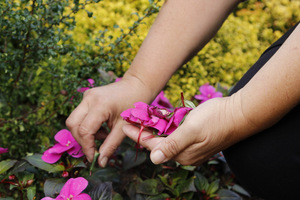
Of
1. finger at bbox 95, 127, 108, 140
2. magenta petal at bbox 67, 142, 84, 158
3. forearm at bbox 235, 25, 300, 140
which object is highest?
forearm at bbox 235, 25, 300, 140

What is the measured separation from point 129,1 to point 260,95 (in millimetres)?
2350

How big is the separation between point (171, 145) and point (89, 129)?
1.07 ft

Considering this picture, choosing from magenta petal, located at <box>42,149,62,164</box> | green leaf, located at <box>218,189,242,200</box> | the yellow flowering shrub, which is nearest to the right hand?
magenta petal, located at <box>42,149,62,164</box>

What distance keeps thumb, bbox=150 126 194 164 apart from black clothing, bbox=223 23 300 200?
0.23 m

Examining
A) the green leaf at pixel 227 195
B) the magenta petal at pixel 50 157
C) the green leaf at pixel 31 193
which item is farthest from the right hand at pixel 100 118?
the green leaf at pixel 227 195

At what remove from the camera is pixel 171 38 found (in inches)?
51.5

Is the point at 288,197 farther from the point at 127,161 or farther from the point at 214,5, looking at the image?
the point at 214,5

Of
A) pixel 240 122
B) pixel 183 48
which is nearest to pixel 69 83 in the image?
pixel 183 48

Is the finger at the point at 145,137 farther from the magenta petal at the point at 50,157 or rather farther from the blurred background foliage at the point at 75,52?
the blurred background foliage at the point at 75,52

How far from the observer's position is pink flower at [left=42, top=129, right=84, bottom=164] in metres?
1.16

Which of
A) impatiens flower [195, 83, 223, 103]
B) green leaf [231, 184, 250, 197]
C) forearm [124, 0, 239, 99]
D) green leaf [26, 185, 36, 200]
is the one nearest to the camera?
green leaf [26, 185, 36, 200]

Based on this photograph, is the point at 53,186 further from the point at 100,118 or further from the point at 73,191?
the point at 100,118

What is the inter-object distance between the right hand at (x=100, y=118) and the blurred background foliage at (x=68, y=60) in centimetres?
28

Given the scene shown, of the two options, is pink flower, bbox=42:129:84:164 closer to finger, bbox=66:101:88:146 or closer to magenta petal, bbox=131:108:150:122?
finger, bbox=66:101:88:146
